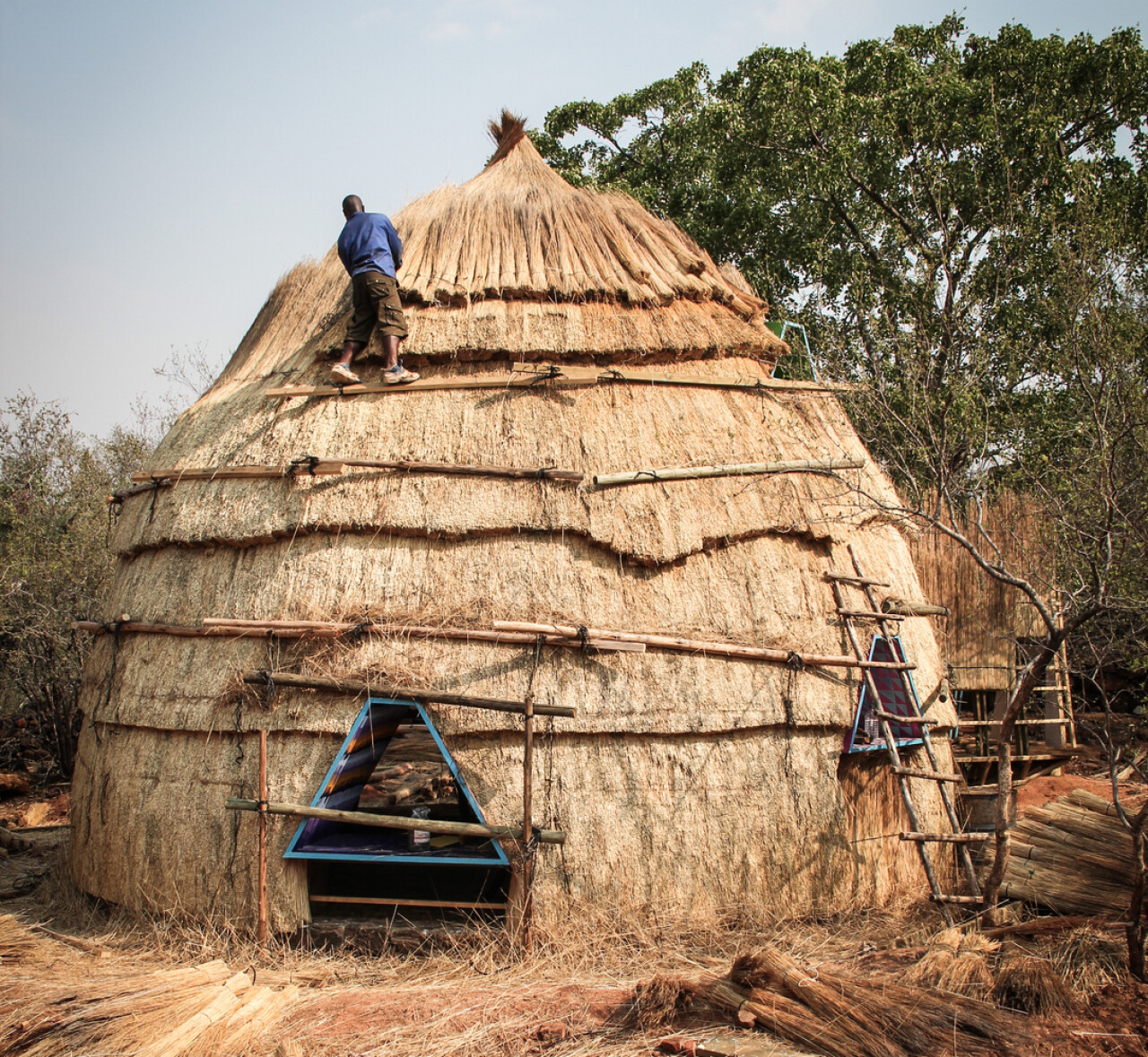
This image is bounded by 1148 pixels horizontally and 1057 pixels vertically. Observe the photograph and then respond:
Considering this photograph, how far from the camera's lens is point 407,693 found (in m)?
5.68

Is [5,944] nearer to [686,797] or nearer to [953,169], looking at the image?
[686,797]

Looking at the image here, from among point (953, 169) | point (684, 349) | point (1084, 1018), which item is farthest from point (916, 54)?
point (1084, 1018)

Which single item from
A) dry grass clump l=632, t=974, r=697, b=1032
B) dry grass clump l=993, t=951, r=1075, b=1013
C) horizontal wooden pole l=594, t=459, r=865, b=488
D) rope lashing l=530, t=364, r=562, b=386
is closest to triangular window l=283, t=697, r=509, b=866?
dry grass clump l=632, t=974, r=697, b=1032

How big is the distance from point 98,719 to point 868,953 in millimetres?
5705

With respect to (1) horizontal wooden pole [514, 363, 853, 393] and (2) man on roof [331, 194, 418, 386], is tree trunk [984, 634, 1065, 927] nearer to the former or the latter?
(1) horizontal wooden pole [514, 363, 853, 393]

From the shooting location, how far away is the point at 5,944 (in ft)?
19.3

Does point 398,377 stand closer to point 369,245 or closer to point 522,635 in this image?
point 369,245

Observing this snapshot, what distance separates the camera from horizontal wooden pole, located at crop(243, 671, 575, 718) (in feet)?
18.4

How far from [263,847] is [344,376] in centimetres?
350

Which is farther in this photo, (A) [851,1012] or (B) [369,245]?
(B) [369,245]

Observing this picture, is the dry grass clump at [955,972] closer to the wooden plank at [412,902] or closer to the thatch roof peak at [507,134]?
the wooden plank at [412,902]

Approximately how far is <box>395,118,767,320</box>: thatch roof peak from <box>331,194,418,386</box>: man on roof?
29 cm

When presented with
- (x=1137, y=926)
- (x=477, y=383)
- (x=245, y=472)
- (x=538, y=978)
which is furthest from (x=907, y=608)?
(x=245, y=472)

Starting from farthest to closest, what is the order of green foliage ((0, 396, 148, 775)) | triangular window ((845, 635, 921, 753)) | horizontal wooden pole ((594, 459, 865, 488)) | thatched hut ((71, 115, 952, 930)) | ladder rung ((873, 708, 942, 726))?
green foliage ((0, 396, 148, 775)) → horizontal wooden pole ((594, 459, 865, 488)) → triangular window ((845, 635, 921, 753)) → ladder rung ((873, 708, 942, 726)) → thatched hut ((71, 115, 952, 930))
